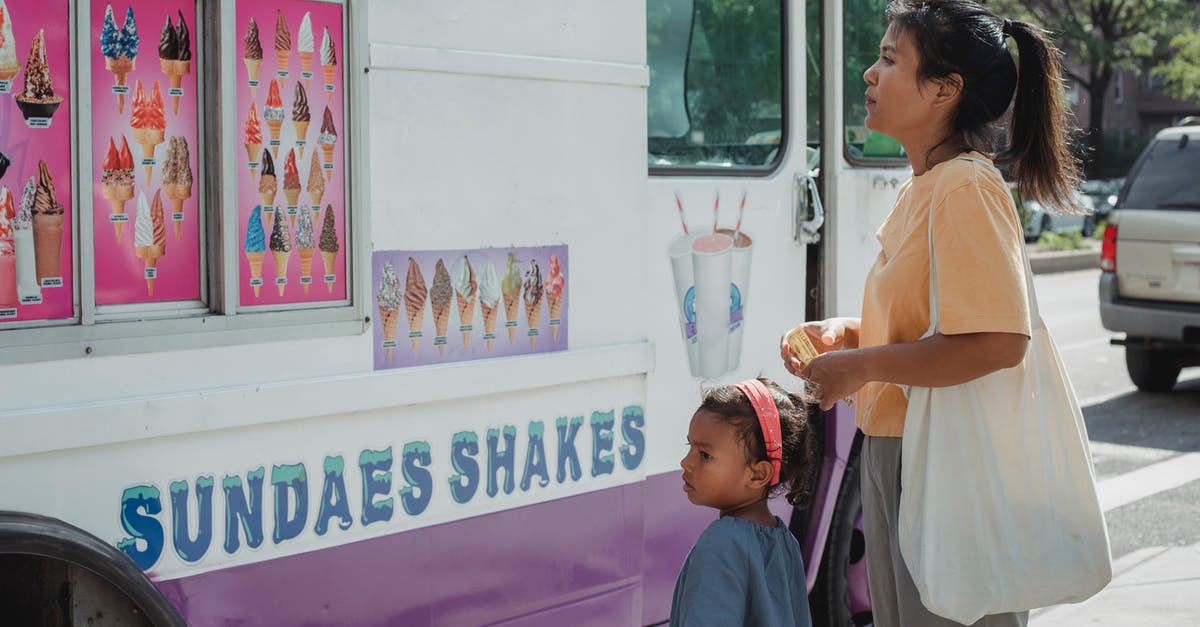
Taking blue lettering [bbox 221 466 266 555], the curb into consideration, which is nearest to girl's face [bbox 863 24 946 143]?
blue lettering [bbox 221 466 266 555]

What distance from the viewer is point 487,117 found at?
3.21m

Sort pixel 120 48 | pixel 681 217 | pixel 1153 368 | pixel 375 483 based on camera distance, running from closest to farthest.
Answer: pixel 120 48 < pixel 375 483 < pixel 681 217 < pixel 1153 368

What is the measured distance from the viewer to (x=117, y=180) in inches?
103

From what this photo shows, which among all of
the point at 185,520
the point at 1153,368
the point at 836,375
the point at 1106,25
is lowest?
the point at 1153,368

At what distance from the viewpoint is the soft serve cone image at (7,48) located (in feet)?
7.94

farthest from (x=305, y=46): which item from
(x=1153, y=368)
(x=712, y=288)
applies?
(x=1153, y=368)

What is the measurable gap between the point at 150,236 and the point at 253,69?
395mm

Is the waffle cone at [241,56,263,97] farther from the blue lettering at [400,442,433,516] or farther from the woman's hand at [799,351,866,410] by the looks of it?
the woman's hand at [799,351,866,410]

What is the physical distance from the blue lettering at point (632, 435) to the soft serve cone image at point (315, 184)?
3.46 feet

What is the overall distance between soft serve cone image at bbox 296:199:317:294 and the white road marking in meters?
5.31

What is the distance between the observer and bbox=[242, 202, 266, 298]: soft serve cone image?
2799mm

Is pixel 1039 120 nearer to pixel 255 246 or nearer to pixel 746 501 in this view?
pixel 746 501

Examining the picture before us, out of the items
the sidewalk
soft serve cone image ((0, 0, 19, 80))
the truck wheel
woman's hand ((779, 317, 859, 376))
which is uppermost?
soft serve cone image ((0, 0, 19, 80))

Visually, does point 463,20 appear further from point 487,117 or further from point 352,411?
point 352,411
